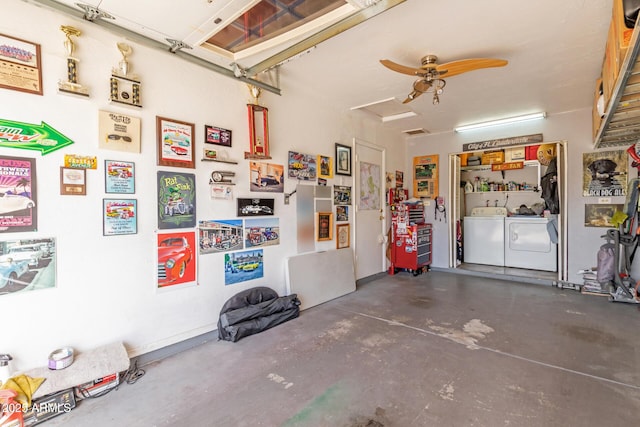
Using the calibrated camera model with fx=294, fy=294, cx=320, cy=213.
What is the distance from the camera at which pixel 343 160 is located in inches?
182

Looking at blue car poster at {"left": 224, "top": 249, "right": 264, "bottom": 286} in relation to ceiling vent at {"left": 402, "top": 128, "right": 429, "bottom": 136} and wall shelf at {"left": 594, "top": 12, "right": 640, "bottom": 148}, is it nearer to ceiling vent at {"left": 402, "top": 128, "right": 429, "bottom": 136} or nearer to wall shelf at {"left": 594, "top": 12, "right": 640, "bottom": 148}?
wall shelf at {"left": 594, "top": 12, "right": 640, "bottom": 148}

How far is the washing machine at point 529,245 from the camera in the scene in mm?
5520

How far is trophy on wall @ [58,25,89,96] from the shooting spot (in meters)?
2.13

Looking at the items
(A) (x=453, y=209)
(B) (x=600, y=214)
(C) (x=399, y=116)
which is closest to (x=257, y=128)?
(C) (x=399, y=116)

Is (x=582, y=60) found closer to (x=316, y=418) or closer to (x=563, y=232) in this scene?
(x=563, y=232)

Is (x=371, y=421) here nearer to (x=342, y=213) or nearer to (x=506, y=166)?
(x=342, y=213)

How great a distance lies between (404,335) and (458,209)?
4.03 m

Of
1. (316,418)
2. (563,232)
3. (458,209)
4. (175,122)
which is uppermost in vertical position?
(175,122)

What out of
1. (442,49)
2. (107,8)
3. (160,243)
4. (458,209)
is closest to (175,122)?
(107,8)

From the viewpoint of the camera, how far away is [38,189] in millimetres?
2055

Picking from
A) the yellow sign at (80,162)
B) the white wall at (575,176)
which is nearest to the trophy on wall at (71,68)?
the yellow sign at (80,162)

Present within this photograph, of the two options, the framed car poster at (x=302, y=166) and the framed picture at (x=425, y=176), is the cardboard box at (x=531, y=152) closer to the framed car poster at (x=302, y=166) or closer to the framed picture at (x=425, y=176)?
the framed picture at (x=425, y=176)

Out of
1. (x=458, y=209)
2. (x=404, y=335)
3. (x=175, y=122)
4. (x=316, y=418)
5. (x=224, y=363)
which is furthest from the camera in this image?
(x=458, y=209)

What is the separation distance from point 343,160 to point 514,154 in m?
3.61
